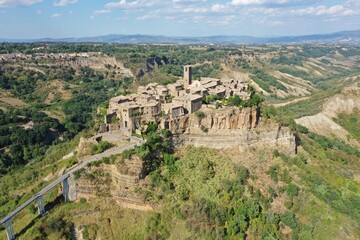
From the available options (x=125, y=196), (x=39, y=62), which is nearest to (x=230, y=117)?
(x=125, y=196)

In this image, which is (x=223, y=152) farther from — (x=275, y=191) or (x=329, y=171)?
(x=329, y=171)

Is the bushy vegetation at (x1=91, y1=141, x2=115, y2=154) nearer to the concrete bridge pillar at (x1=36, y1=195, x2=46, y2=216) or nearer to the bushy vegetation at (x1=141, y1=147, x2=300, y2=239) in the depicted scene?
the bushy vegetation at (x1=141, y1=147, x2=300, y2=239)

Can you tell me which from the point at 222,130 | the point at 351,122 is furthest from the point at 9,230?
the point at 351,122

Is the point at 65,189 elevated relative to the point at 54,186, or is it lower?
lower

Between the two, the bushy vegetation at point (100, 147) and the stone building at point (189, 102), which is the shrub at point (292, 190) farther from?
the bushy vegetation at point (100, 147)

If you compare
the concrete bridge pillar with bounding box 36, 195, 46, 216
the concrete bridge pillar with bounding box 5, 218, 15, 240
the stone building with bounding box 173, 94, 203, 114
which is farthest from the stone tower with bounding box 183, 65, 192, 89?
the concrete bridge pillar with bounding box 5, 218, 15, 240

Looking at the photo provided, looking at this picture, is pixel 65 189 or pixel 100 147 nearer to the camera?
pixel 65 189

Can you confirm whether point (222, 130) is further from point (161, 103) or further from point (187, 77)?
point (187, 77)

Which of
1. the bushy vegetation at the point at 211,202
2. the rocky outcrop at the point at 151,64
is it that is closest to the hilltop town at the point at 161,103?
the bushy vegetation at the point at 211,202
